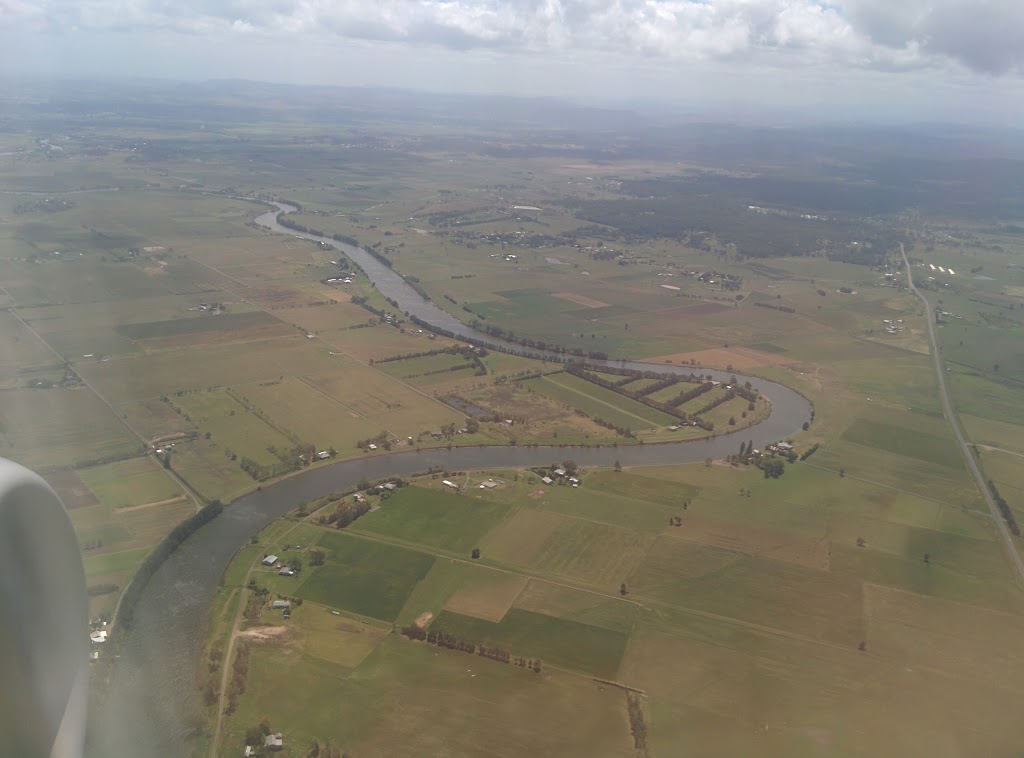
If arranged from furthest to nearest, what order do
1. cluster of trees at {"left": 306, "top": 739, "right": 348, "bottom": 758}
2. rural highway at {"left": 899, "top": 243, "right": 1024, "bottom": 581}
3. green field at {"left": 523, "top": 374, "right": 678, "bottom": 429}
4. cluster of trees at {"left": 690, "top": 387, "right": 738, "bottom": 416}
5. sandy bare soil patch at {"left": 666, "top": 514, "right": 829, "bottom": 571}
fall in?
cluster of trees at {"left": 690, "top": 387, "right": 738, "bottom": 416} → green field at {"left": 523, "top": 374, "right": 678, "bottom": 429} → rural highway at {"left": 899, "top": 243, "right": 1024, "bottom": 581} → sandy bare soil patch at {"left": 666, "top": 514, "right": 829, "bottom": 571} → cluster of trees at {"left": 306, "top": 739, "right": 348, "bottom": 758}

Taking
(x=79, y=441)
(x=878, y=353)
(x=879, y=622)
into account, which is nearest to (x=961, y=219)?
(x=878, y=353)

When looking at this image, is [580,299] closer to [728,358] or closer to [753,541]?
[728,358]

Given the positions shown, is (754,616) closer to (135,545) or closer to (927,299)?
(135,545)

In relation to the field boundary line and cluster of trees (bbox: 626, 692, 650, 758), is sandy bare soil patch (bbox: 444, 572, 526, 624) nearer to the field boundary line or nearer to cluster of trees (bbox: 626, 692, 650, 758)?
cluster of trees (bbox: 626, 692, 650, 758)

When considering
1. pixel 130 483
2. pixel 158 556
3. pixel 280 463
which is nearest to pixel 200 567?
pixel 158 556

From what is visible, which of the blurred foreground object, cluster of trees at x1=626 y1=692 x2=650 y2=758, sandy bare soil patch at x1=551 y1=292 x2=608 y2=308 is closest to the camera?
the blurred foreground object

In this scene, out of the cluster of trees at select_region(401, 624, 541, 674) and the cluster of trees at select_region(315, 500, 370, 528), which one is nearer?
the cluster of trees at select_region(401, 624, 541, 674)

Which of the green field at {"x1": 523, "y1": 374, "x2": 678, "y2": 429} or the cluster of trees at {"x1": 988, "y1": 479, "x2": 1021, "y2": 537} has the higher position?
the green field at {"x1": 523, "y1": 374, "x2": 678, "y2": 429}

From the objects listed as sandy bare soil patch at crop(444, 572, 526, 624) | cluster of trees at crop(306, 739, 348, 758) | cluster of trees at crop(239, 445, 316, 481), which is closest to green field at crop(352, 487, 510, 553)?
sandy bare soil patch at crop(444, 572, 526, 624)
